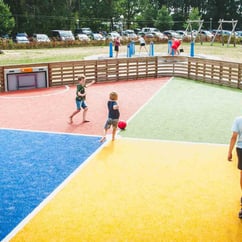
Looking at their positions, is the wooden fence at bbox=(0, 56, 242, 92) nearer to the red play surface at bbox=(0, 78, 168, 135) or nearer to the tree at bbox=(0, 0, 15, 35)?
the red play surface at bbox=(0, 78, 168, 135)

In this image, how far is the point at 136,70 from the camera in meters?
23.1

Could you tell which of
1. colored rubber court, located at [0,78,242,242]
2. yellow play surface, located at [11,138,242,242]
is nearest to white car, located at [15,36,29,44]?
colored rubber court, located at [0,78,242,242]

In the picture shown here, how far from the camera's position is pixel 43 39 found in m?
46.0

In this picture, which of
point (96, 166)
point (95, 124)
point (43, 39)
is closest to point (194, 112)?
point (95, 124)

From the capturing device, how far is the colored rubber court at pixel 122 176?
6.13 meters

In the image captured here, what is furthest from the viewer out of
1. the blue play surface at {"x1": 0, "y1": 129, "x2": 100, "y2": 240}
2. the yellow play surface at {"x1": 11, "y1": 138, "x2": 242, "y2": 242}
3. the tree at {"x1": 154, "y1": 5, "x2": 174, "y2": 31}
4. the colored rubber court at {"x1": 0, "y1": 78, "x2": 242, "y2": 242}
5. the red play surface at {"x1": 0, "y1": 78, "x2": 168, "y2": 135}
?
the tree at {"x1": 154, "y1": 5, "x2": 174, "y2": 31}

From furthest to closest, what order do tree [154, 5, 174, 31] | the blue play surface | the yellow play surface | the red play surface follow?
tree [154, 5, 174, 31]
the red play surface
the blue play surface
the yellow play surface

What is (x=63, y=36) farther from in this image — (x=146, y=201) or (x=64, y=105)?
(x=146, y=201)

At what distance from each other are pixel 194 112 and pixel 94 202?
26.9ft

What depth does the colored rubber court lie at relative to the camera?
613cm

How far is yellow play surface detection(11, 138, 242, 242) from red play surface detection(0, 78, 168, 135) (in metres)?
3.21

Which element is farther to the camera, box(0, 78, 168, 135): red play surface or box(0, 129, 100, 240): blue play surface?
box(0, 78, 168, 135): red play surface

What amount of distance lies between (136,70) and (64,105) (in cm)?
830

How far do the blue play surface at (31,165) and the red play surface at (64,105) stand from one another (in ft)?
3.31
